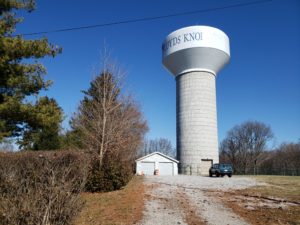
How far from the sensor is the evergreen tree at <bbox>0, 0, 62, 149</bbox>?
11789 mm

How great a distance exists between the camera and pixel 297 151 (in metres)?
69.1

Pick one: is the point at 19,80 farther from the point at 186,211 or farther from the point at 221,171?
the point at 221,171

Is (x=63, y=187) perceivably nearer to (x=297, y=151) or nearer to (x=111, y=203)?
(x=111, y=203)

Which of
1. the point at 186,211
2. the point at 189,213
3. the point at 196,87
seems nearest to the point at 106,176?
the point at 186,211

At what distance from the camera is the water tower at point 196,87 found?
38.3m

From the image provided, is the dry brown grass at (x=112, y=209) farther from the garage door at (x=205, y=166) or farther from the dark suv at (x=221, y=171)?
the garage door at (x=205, y=166)

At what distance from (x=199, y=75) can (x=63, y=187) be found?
35.7m

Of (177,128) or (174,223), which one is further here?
(177,128)

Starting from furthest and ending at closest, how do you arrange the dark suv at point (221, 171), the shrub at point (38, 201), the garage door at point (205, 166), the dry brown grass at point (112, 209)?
the garage door at point (205, 166), the dark suv at point (221, 171), the dry brown grass at point (112, 209), the shrub at point (38, 201)

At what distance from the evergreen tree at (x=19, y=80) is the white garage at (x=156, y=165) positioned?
28.2m

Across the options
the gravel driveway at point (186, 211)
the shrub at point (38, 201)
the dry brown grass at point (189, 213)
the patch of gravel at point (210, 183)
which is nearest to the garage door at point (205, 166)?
the patch of gravel at point (210, 183)

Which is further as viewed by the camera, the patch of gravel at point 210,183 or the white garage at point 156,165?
the white garage at point 156,165

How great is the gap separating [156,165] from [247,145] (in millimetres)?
35173

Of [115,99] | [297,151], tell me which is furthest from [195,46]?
[297,151]
